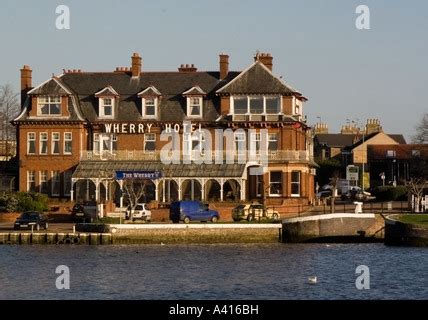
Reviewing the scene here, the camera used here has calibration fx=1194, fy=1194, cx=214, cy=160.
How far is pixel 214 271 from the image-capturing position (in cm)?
5834

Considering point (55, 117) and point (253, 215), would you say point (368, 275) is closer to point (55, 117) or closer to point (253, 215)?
point (253, 215)

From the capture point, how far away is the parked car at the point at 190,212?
78125 millimetres

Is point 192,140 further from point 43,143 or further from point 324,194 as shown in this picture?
point 324,194

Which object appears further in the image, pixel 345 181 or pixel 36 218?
pixel 345 181

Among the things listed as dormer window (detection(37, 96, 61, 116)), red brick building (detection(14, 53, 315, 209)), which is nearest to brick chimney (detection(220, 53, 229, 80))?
red brick building (detection(14, 53, 315, 209))

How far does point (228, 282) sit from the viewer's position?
177 feet

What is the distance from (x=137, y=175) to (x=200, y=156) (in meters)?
5.49

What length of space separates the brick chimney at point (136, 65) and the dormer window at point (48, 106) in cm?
736

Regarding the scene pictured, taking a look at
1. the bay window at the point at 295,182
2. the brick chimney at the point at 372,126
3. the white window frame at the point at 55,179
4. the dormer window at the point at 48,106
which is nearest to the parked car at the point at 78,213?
the white window frame at the point at 55,179

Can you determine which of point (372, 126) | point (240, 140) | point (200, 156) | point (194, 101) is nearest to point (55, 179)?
point (200, 156)

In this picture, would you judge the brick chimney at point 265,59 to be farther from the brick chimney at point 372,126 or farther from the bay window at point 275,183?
the brick chimney at point 372,126
